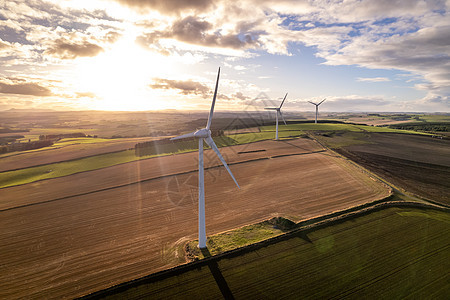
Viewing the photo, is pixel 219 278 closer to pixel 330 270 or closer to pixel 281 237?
pixel 281 237

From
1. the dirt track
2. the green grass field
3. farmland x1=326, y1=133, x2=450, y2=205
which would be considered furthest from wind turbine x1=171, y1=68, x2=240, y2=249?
farmland x1=326, y1=133, x2=450, y2=205

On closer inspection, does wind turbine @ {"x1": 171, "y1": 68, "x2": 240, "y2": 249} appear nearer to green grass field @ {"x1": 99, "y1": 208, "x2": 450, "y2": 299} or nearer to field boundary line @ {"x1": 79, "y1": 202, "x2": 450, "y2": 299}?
field boundary line @ {"x1": 79, "y1": 202, "x2": 450, "y2": 299}

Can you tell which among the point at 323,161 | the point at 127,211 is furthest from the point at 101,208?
the point at 323,161

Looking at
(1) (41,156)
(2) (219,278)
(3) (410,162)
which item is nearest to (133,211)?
(2) (219,278)

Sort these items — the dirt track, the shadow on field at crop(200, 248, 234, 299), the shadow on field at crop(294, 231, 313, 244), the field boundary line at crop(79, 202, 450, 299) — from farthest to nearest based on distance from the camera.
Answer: the shadow on field at crop(294, 231, 313, 244) < the dirt track < the field boundary line at crop(79, 202, 450, 299) < the shadow on field at crop(200, 248, 234, 299)

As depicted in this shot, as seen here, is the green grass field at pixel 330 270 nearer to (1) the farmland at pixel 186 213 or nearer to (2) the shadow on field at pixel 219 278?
(2) the shadow on field at pixel 219 278

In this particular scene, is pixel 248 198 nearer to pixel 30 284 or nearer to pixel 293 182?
pixel 293 182
